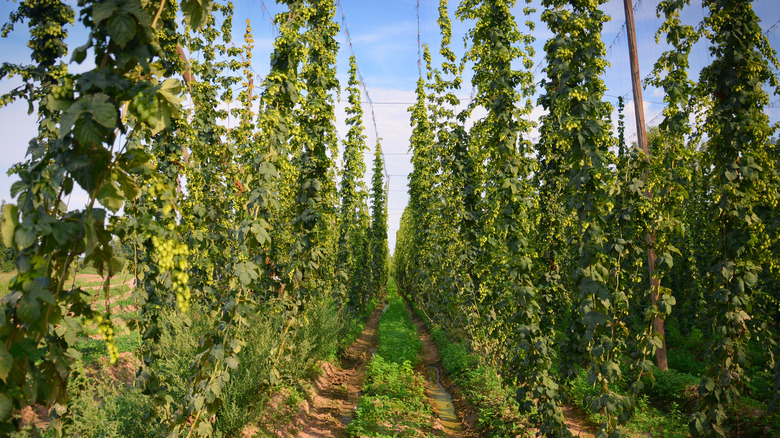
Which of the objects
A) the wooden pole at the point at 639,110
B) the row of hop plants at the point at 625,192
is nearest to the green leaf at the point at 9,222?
the row of hop plants at the point at 625,192

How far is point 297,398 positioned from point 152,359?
9.68ft

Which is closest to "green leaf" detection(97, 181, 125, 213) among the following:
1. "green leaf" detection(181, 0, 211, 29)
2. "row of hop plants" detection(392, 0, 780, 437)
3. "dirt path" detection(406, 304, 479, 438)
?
"green leaf" detection(181, 0, 211, 29)

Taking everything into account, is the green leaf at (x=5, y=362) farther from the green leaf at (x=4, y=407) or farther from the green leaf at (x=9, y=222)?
the green leaf at (x=9, y=222)

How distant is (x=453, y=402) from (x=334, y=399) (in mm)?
2456

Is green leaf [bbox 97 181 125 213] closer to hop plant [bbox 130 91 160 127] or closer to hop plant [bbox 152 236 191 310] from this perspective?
hop plant [bbox 152 236 191 310]

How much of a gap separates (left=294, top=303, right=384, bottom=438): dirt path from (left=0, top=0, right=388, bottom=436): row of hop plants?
98 centimetres

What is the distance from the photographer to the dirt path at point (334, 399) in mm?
6430

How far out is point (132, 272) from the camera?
4648 millimetres

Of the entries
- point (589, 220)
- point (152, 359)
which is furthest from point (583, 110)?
point (152, 359)

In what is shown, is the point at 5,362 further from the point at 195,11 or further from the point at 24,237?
the point at 195,11

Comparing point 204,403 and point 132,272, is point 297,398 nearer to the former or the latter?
point 204,403

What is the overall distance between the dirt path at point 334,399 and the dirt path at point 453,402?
1.60 m

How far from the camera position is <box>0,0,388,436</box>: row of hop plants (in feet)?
5.02

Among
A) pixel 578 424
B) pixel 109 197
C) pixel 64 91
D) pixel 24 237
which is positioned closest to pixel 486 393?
pixel 578 424
